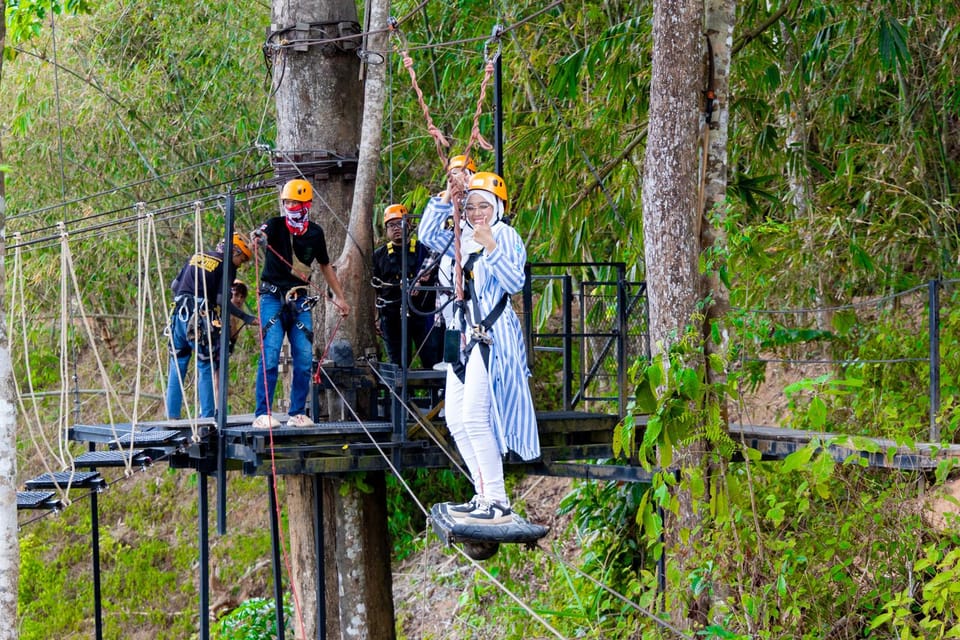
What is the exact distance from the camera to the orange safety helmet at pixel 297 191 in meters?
7.24

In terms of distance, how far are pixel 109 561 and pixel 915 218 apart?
11396 millimetres

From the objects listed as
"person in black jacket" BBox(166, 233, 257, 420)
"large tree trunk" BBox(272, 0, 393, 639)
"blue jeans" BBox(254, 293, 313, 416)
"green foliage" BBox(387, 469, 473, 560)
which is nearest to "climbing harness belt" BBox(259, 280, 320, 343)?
"blue jeans" BBox(254, 293, 313, 416)

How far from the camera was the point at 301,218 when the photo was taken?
7.26 metres

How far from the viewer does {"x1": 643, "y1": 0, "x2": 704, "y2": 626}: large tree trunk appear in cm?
676

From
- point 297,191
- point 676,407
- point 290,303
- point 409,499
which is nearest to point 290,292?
point 290,303

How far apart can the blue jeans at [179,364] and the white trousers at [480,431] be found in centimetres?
271

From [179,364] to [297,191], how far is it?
1.67 metres

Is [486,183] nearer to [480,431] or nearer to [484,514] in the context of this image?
[480,431]

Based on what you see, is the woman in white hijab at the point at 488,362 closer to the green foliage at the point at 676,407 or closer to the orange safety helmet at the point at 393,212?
the green foliage at the point at 676,407

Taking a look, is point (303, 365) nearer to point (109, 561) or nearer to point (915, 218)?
point (915, 218)

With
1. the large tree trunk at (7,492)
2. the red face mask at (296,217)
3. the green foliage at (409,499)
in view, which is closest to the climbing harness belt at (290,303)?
the red face mask at (296,217)

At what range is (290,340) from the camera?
23.9 feet

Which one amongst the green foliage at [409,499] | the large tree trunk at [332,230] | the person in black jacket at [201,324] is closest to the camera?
the person in black jacket at [201,324]

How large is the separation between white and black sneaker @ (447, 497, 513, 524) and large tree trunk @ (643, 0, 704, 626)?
4.83 ft
